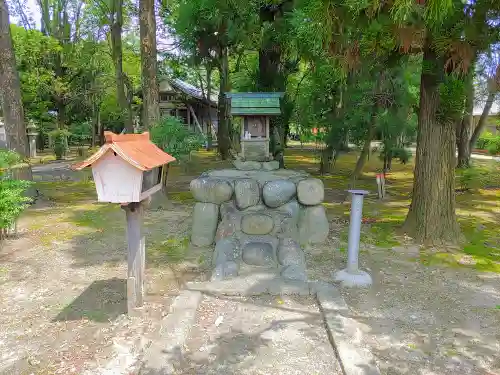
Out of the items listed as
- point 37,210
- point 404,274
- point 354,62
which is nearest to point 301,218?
point 404,274

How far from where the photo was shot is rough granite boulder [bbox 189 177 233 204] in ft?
20.5

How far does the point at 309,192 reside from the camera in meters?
6.31

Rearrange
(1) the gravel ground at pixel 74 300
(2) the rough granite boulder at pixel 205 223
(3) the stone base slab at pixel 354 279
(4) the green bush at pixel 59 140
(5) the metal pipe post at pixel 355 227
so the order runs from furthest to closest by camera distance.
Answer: (4) the green bush at pixel 59 140 < (2) the rough granite boulder at pixel 205 223 < (5) the metal pipe post at pixel 355 227 < (3) the stone base slab at pixel 354 279 < (1) the gravel ground at pixel 74 300

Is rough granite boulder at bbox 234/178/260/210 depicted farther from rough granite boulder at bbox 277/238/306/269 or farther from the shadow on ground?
the shadow on ground

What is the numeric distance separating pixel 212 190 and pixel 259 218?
3.16ft

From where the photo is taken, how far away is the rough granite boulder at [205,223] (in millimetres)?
6410

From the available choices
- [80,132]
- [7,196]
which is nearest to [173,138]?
[7,196]

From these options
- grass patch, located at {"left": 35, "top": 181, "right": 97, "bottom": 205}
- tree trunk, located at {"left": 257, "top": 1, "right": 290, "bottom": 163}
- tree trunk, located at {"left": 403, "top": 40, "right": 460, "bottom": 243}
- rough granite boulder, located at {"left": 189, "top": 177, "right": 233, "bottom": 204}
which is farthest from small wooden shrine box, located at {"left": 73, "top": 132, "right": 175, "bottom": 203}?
grass patch, located at {"left": 35, "top": 181, "right": 97, "bottom": 205}

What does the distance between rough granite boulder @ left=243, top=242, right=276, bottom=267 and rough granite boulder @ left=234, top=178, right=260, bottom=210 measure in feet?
2.69

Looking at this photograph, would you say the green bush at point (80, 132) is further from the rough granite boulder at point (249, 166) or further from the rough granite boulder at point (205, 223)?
the rough granite boulder at point (205, 223)

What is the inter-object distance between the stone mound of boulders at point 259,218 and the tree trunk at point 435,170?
1.79 metres

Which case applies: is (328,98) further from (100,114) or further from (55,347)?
(100,114)

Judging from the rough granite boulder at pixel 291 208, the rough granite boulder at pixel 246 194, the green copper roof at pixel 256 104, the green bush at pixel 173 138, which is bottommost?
the rough granite boulder at pixel 291 208

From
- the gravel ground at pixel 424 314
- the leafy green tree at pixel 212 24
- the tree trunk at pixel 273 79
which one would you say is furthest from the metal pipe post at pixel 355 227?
the tree trunk at pixel 273 79
